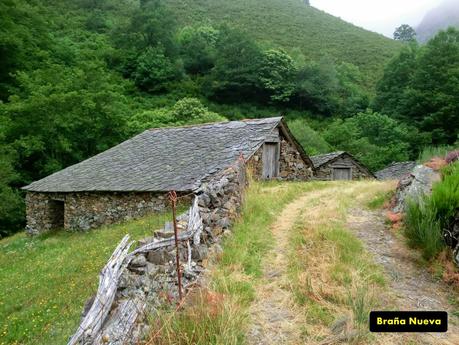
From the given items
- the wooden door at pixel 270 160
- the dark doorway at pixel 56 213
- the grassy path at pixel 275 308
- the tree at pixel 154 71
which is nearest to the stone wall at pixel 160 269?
the grassy path at pixel 275 308

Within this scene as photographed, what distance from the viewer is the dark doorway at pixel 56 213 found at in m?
16.9

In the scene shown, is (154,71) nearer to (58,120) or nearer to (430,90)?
(58,120)

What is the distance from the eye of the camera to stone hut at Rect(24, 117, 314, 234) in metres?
13.1

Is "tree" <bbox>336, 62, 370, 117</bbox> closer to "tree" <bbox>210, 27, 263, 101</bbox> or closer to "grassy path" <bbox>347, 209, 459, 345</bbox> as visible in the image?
"tree" <bbox>210, 27, 263, 101</bbox>

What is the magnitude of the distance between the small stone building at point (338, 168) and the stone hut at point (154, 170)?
7708 mm

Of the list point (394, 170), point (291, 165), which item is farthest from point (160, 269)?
point (394, 170)

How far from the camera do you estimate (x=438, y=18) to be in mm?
148250

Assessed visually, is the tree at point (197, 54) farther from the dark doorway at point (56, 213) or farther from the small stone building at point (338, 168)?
the dark doorway at point (56, 213)

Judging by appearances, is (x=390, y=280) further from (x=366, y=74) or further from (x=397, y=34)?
(x=397, y=34)

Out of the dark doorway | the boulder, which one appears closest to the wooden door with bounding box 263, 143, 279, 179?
the boulder

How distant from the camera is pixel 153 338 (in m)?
3.50

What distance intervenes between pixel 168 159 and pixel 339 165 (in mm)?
14380

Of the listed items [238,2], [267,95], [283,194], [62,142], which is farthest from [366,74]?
[283,194]

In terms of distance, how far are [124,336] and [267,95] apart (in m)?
46.6
